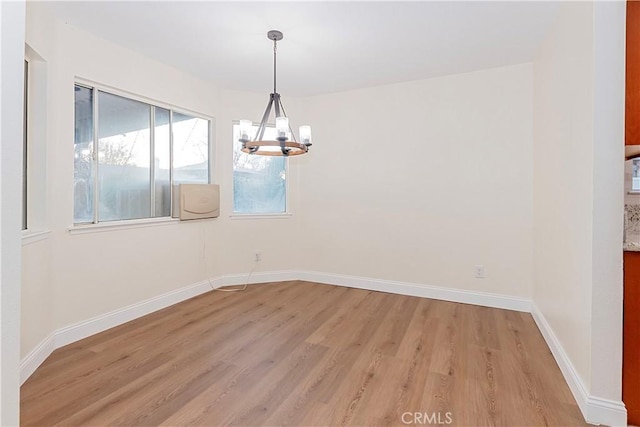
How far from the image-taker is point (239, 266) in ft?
13.6

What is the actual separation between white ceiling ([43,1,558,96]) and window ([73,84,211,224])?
589mm

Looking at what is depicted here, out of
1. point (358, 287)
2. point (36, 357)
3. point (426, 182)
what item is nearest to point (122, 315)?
point (36, 357)

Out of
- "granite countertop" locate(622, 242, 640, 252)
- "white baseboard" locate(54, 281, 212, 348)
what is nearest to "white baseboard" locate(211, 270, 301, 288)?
"white baseboard" locate(54, 281, 212, 348)

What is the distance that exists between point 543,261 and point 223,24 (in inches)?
137

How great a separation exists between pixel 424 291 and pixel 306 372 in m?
2.12

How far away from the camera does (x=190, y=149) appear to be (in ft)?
12.3

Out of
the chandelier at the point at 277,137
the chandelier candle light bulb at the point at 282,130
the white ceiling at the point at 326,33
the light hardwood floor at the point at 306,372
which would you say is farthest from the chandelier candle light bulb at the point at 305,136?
the light hardwood floor at the point at 306,372

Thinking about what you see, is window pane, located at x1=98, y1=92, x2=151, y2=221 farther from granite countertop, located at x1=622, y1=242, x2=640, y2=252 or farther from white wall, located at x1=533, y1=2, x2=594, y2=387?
granite countertop, located at x1=622, y1=242, x2=640, y2=252

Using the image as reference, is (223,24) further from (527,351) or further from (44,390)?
(527,351)

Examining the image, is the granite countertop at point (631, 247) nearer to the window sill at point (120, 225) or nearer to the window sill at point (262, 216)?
the window sill at point (262, 216)

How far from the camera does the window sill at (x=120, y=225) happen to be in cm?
259

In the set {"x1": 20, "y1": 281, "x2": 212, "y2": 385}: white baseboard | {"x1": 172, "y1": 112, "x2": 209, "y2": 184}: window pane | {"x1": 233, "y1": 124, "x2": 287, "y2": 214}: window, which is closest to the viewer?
{"x1": 20, "y1": 281, "x2": 212, "y2": 385}: white baseboard

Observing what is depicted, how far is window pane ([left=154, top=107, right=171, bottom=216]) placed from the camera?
335 cm

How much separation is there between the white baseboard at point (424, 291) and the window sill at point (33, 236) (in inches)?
113
